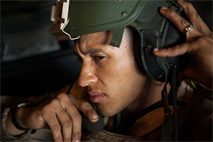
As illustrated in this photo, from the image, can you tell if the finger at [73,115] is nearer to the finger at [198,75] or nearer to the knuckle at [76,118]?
the knuckle at [76,118]

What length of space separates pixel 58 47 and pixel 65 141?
1.68 meters

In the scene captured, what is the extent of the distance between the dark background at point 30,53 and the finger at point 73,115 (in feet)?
3.38

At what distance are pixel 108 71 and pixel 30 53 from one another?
1.60 metres

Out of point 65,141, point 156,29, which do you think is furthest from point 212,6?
point 65,141

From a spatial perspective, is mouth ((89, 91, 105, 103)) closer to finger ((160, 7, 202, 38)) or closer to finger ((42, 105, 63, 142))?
finger ((42, 105, 63, 142))

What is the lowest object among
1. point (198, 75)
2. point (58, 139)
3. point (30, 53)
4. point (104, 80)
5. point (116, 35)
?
point (30, 53)

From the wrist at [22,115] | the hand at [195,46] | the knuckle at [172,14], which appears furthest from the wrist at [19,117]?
the knuckle at [172,14]

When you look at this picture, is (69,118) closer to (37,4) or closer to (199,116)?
(199,116)

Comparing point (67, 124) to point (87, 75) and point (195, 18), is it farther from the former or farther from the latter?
point (195, 18)

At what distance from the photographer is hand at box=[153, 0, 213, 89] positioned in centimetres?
78

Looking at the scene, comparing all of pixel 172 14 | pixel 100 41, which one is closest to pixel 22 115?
pixel 100 41

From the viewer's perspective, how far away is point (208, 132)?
2.75 ft

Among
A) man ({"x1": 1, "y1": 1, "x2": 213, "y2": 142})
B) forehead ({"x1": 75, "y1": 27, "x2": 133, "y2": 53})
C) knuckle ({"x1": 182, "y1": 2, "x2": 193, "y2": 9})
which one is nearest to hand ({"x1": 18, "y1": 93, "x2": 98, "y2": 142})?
man ({"x1": 1, "y1": 1, "x2": 213, "y2": 142})

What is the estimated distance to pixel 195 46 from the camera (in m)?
0.79
